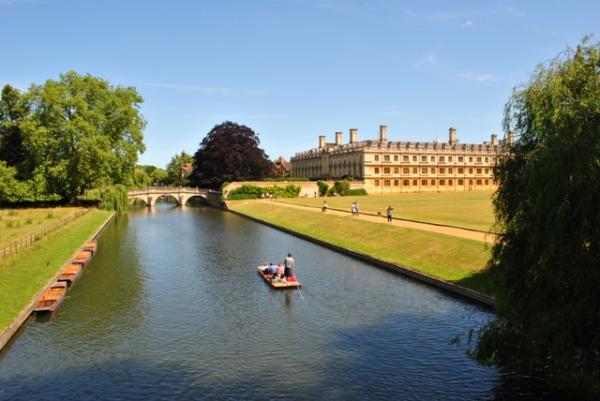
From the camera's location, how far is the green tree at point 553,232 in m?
10.2

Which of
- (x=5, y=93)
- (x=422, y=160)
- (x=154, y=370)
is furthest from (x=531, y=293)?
(x=422, y=160)

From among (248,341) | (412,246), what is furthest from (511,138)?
(412,246)

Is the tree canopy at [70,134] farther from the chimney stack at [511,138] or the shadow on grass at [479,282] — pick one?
the chimney stack at [511,138]

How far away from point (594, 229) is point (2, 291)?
19793 mm

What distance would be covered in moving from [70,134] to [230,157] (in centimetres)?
3671

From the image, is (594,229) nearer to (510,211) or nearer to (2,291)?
(510,211)

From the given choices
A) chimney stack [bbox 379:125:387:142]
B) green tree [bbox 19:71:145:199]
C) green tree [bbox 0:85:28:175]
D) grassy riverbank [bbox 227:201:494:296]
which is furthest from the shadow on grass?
chimney stack [bbox 379:125:387:142]

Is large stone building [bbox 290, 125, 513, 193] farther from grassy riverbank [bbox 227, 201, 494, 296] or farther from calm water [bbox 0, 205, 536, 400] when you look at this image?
calm water [bbox 0, 205, 536, 400]

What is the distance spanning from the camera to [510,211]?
42.2ft

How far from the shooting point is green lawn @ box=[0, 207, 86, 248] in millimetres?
35906

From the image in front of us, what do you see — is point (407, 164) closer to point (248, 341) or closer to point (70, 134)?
point (70, 134)

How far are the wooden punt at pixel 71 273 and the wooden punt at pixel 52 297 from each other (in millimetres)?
966

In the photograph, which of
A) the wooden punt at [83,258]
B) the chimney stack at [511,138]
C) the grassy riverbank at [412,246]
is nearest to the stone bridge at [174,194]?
the grassy riverbank at [412,246]

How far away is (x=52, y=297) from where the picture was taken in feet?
66.1
